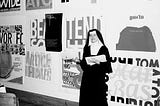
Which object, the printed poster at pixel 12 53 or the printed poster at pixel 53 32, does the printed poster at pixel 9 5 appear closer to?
the printed poster at pixel 12 53

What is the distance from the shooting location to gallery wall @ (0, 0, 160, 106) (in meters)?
1.13

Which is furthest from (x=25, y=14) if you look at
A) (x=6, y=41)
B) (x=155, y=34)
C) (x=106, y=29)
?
(x=155, y=34)

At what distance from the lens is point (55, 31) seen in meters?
1.50

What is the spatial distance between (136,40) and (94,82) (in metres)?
0.33

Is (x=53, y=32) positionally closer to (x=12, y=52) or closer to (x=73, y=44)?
(x=73, y=44)

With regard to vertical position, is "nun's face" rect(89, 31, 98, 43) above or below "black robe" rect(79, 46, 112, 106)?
above

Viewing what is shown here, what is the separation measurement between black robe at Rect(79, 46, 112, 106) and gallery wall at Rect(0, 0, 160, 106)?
0.03 m

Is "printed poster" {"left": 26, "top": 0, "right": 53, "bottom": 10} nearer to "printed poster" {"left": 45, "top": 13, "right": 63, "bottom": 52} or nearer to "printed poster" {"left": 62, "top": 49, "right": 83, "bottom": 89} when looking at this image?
"printed poster" {"left": 45, "top": 13, "right": 63, "bottom": 52}

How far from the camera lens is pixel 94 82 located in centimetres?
133

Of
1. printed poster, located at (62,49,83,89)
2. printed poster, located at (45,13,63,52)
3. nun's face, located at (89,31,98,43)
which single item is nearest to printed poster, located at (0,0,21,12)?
printed poster, located at (45,13,63,52)

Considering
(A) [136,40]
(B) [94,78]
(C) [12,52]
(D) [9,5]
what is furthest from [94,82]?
(D) [9,5]

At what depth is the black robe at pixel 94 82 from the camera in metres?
1.28

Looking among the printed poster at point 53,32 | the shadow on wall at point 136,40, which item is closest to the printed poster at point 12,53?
the printed poster at point 53,32

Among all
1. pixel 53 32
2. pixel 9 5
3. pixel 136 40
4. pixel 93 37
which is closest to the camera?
pixel 136 40
